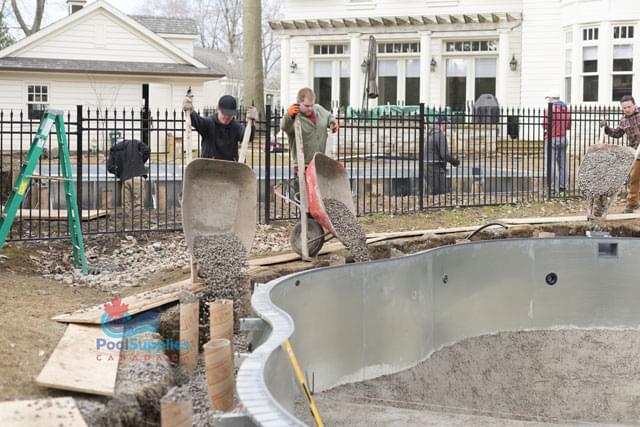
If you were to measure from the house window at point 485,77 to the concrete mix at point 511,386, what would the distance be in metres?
17.9

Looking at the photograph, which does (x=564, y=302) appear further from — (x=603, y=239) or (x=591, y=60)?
(x=591, y=60)

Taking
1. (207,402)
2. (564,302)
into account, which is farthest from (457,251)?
(207,402)

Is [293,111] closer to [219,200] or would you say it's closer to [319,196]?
[319,196]

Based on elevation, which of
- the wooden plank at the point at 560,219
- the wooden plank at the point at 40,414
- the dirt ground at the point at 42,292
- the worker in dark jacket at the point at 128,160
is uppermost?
the worker in dark jacket at the point at 128,160

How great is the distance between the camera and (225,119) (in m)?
8.98

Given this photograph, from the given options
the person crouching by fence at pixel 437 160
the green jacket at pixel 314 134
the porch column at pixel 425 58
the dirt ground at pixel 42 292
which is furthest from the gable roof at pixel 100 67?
the green jacket at pixel 314 134

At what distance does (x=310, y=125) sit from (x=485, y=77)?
18.7m

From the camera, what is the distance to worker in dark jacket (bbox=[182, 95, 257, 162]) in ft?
29.1

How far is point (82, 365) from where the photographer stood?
5953 mm

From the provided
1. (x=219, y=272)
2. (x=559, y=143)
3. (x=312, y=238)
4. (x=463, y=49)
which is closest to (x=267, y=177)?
(x=312, y=238)

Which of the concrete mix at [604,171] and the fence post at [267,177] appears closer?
the concrete mix at [604,171]

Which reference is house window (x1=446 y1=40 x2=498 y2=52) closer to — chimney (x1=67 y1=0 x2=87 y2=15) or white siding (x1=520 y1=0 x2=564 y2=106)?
white siding (x1=520 y1=0 x2=564 y2=106)

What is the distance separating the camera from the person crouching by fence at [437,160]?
48.1 feet

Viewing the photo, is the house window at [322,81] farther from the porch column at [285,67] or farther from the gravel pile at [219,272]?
the gravel pile at [219,272]
